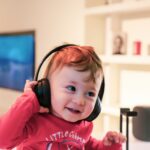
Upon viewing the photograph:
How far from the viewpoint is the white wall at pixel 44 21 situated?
2703 millimetres

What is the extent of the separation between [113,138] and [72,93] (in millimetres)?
191

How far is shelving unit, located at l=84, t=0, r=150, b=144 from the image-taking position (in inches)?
86.3

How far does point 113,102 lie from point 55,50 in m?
1.62

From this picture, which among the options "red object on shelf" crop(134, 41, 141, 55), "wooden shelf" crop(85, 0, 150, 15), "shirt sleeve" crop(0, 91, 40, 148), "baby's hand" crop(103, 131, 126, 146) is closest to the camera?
"shirt sleeve" crop(0, 91, 40, 148)

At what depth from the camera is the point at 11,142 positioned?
75cm

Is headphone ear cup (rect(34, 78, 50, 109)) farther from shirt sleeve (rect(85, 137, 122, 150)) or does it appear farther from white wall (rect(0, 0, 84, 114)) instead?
white wall (rect(0, 0, 84, 114))

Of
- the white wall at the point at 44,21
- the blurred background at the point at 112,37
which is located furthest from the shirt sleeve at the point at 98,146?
the white wall at the point at 44,21

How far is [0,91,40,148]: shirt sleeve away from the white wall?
1.73 metres

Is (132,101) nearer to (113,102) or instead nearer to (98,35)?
(113,102)

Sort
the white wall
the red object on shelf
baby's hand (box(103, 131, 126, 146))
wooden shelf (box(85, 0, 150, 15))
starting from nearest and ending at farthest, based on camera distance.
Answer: baby's hand (box(103, 131, 126, 146)), wooden shelf (box(85, 0, 150, 15)), the red object on shelf, the white wall

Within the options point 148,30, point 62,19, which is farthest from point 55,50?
point 62,19

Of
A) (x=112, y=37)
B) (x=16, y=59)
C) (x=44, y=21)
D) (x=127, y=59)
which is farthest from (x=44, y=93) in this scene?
(x=16, y=59)

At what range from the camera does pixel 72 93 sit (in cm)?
75

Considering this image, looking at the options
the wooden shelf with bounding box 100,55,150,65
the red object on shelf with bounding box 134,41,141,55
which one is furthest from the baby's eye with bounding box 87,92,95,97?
the red object on shelf with bounding box 134,41,141,55
